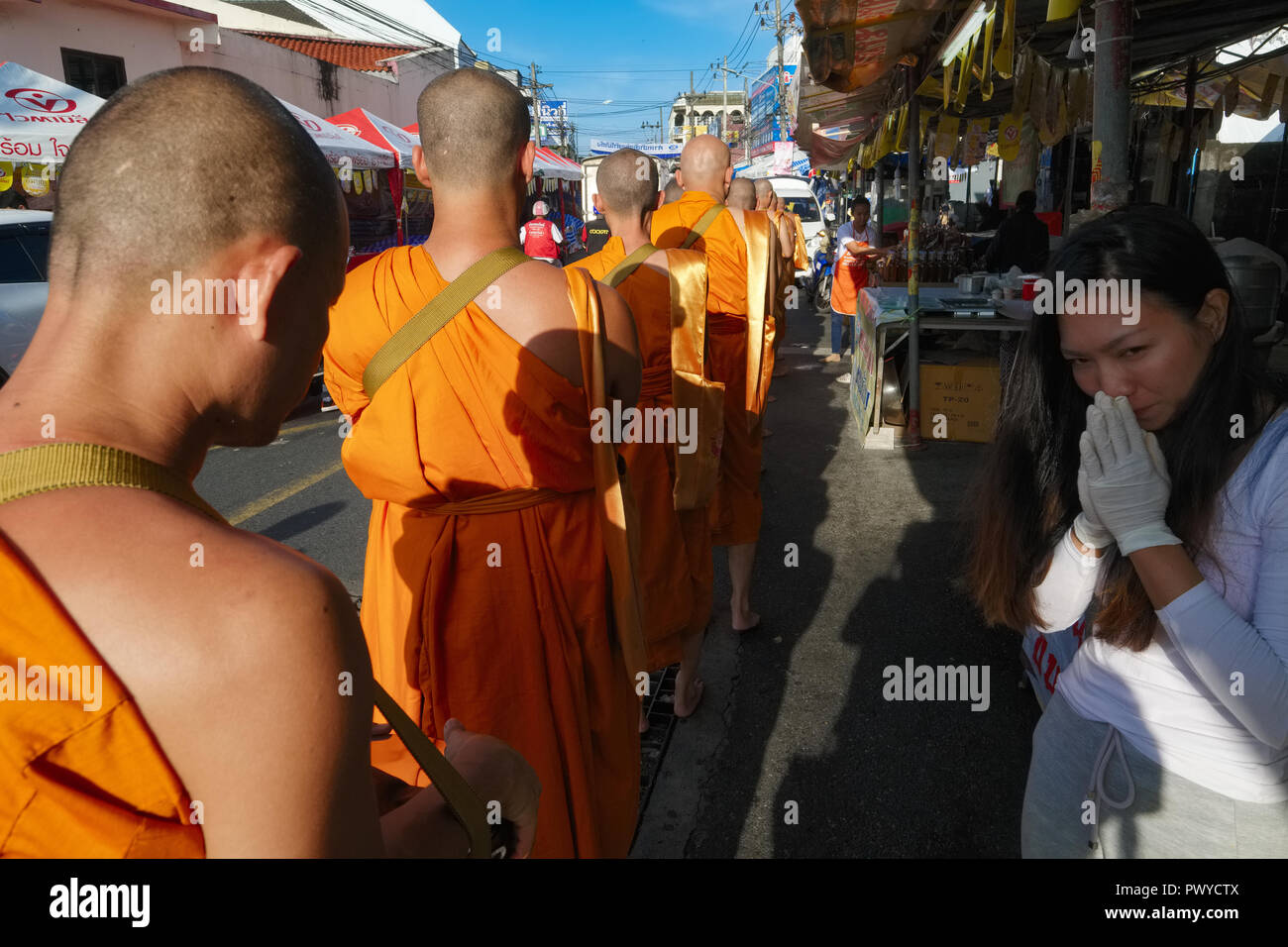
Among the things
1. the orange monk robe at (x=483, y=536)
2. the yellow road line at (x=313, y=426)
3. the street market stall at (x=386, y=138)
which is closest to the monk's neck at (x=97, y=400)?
the orange monk robe at (x=483, y=536)

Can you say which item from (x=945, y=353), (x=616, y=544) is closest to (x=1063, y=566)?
(x=616, y=544)

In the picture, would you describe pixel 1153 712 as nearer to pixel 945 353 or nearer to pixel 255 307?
pixel 255 307

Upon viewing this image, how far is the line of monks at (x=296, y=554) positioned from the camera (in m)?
0.63

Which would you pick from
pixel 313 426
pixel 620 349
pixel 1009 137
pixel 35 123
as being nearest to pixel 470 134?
pixel 620 349

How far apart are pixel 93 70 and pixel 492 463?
14213mm

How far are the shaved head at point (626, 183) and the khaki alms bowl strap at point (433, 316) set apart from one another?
4.66 feet

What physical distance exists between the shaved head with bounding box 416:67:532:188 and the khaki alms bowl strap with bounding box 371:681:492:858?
1379 mm

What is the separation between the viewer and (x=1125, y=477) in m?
1.30

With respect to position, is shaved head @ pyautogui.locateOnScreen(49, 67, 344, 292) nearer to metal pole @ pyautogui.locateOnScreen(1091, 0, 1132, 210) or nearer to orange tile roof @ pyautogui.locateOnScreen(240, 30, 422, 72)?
metal pole @ pyautogui.locateOnScreen(1091, 0, 1132, 210)

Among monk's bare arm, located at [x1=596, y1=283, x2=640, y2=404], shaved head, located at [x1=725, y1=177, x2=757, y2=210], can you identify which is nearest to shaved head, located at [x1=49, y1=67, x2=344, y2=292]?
monk's bare arm, located at [x1=596, y1=283, x2=640, y2=404]

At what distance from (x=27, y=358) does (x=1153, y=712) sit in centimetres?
163

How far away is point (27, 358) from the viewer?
0.72 m

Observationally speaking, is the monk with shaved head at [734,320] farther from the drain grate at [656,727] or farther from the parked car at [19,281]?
the parked car at [19,281]

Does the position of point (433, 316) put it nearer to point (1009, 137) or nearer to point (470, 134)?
point (470, 134)
